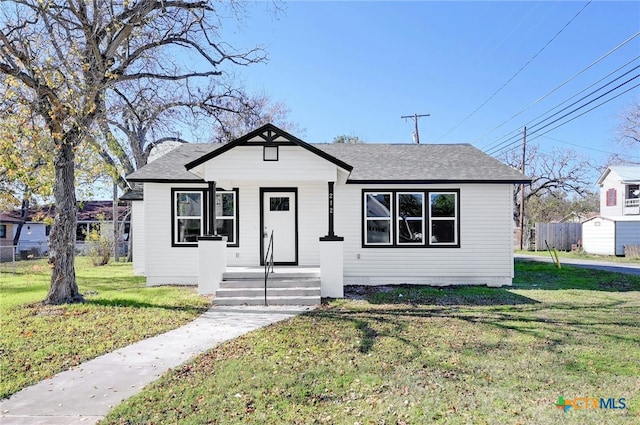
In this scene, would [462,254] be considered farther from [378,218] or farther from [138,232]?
[138,232]

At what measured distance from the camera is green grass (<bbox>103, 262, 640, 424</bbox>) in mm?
3701

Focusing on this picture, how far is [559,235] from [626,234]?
4.97 m

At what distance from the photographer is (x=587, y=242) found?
25562 mm

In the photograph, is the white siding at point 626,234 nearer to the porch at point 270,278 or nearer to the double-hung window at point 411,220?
the double-hung window at point 411,220

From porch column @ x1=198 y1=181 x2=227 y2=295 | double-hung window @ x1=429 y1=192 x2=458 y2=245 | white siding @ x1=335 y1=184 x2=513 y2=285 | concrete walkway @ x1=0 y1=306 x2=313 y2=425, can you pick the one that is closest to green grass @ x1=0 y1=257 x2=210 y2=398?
concrete walkway @ x1=0 y1=306 x2=313 y2=425

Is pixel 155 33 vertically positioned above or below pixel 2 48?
above

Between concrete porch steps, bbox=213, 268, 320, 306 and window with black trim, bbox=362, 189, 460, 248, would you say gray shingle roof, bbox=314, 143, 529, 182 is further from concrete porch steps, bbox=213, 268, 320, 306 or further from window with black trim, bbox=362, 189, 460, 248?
concrete porch steps, bbox=213, 268, 320, 306

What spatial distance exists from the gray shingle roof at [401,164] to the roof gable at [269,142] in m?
1.95

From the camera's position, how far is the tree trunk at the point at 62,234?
28.4ft

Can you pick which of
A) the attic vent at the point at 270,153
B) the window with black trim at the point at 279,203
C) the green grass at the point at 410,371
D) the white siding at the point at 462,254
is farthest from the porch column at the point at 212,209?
the white siding at the point at 462,254

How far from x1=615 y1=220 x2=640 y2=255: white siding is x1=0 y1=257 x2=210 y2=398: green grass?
24.6m

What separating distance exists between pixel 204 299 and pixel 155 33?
23.2 ft

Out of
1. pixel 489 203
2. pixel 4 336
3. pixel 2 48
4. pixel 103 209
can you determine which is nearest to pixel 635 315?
pixel 489 203

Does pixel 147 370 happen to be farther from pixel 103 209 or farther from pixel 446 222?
pixel 103 209
